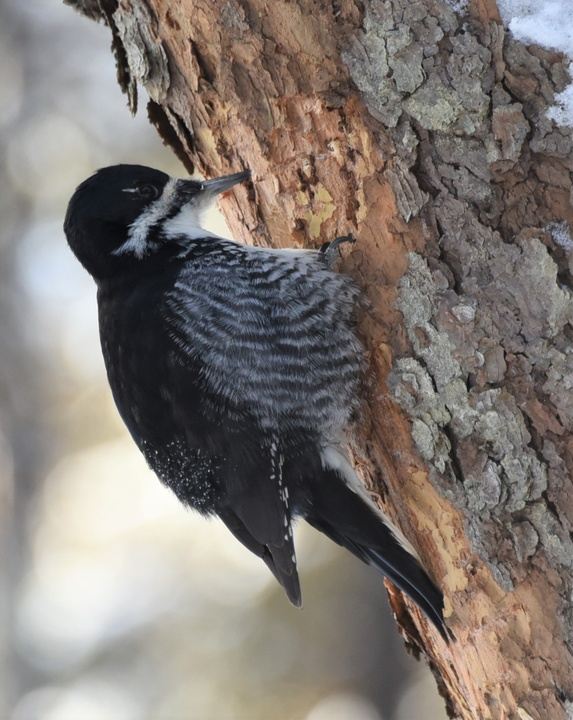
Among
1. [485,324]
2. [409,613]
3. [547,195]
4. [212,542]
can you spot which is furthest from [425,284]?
[212,542]

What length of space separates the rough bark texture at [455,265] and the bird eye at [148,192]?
583mm

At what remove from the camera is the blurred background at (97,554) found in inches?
259

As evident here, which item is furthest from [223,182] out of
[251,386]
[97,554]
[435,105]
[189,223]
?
[97,554]

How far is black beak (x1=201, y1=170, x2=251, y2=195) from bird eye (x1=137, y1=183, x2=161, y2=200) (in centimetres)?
26

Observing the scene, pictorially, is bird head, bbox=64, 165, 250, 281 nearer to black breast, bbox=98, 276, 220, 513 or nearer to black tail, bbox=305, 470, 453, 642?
black breast, bbox=98, 276, 220, 513

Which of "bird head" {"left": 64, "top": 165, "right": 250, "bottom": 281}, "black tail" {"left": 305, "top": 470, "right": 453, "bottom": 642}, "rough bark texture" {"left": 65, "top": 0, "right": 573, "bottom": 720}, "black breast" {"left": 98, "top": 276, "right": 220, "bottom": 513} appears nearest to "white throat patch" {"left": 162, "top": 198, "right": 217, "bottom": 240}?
"bird head" {"left": 64, "top": 165, "right": 250, "bottom": 281}

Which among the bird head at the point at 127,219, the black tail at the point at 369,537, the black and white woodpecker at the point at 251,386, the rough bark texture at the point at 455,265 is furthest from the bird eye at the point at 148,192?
the black tail at the point at 369,537

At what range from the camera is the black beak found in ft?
9.59

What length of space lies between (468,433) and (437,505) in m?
0.21

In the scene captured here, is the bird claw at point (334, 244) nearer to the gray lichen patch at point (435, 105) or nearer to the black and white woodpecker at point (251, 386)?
the black and white woodpecker at point (251, 386)

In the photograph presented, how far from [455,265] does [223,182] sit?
2.80 ft

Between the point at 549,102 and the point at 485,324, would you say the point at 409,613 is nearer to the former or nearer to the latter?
the point at 485,324

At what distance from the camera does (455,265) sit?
2.45m

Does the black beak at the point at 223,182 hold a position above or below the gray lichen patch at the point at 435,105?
below
